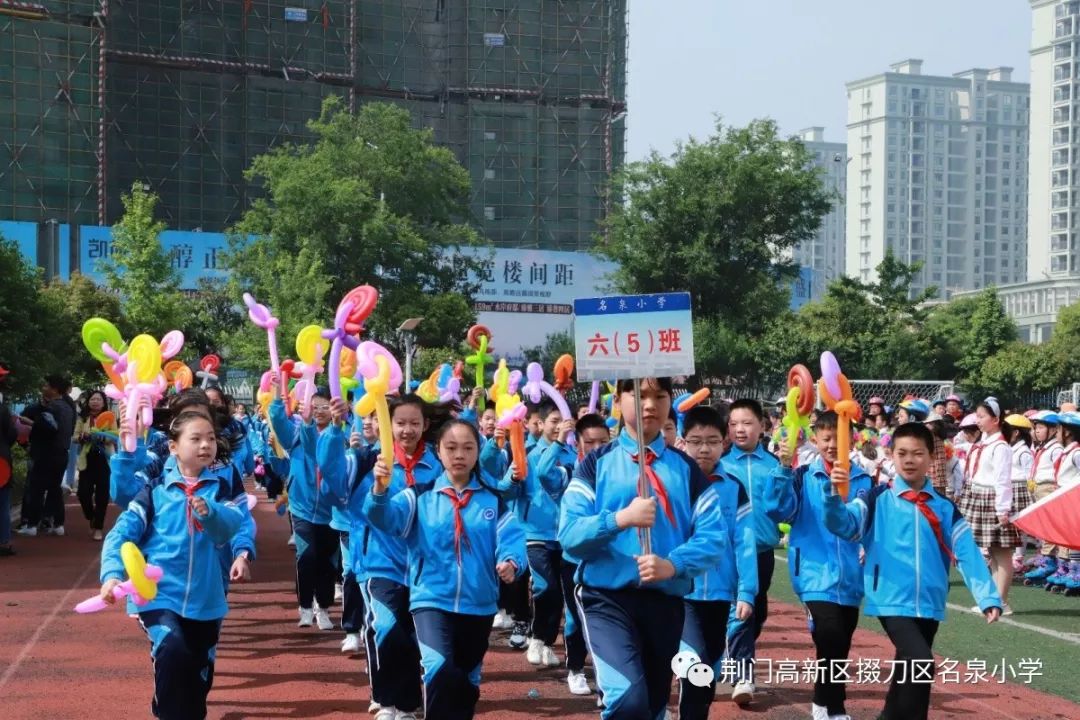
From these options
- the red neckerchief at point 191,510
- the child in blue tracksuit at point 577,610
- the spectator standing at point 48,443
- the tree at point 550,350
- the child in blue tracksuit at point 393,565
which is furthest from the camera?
the tree at point 550,350

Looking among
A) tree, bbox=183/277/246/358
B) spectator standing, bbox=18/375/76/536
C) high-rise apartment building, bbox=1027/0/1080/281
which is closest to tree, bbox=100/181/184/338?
tree, bbox=183/277/246/358

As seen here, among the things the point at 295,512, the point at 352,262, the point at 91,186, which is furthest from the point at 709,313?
the point at 295,512

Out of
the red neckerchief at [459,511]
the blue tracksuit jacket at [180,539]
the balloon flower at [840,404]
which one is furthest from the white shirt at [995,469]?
the blue tracksuit jacket at [180,539]

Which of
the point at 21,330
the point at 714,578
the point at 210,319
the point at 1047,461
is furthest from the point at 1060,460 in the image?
the point at 210,319

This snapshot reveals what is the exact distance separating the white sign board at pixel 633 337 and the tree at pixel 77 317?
2031cm

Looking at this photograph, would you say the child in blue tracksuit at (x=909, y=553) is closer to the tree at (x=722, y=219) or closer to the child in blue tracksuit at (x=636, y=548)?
the child in blue tracksuit at (x=636, y=548)

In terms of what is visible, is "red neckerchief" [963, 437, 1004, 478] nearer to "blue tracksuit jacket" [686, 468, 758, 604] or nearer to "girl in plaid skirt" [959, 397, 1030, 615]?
"girl in plaid skirt" [959, 397, 1030, 615]

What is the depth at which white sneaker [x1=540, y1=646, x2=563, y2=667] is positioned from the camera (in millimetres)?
9602

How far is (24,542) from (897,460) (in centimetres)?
1295

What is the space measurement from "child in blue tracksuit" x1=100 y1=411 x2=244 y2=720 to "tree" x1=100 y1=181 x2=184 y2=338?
1235 inches

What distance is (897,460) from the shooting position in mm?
6773

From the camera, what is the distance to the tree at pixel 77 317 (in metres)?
26.4

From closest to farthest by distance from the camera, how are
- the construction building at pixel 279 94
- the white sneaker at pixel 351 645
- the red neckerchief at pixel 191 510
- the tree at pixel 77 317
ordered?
the red neckerchief at pixel 191 510, the white sneaker at pixel 351 645, the tree at pixel 77 317, the construction building at pixel 279 94

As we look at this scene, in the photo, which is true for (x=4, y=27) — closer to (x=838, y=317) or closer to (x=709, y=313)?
(x=709, y=313)
